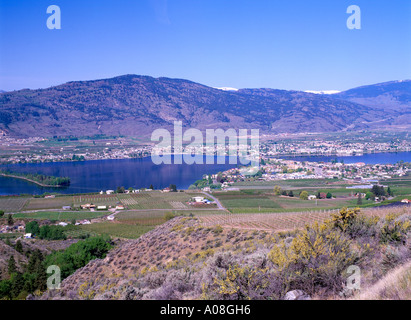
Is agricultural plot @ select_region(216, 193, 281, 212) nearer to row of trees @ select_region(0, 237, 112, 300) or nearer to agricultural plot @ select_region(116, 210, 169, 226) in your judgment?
agricultural plot @ select_region(116, 210, 169, 226)

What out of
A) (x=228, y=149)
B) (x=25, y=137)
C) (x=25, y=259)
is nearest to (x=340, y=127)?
(x=228, y=149)

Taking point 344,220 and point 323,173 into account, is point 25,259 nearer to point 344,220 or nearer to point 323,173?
point 344,220

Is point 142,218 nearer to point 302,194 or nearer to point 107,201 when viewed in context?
point 107,201

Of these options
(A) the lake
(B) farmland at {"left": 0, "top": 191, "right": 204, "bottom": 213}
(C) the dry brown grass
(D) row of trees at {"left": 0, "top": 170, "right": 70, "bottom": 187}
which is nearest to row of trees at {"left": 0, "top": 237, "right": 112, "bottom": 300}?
(C) the dry brown grass

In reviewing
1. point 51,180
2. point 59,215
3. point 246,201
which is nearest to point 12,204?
point 59,215

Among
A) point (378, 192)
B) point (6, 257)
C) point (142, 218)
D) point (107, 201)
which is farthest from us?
point (107, 201)

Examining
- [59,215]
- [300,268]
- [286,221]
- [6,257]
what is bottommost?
[59,215]

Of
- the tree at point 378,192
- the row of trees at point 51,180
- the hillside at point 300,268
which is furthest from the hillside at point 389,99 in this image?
the hillside at point 300,268

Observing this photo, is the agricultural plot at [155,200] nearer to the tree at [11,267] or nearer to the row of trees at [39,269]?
the row of trees at [39,269]
